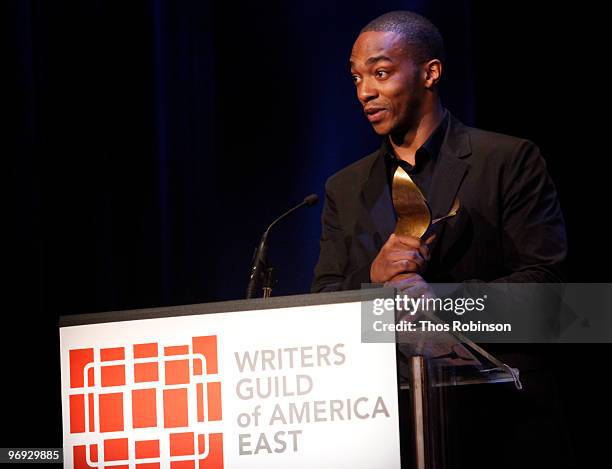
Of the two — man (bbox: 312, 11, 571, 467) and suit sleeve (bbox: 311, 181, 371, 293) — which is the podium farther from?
suit sleeve (bbox: 311, 181, 371, 293)

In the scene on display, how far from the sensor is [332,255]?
112 inches

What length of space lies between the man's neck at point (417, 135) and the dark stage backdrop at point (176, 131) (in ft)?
2.31

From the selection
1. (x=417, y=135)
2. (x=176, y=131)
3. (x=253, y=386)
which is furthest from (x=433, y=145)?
(x=176, y=131)

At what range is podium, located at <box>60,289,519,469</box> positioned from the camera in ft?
5.57

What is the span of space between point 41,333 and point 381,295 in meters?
2.18

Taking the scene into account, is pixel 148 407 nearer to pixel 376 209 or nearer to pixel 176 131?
pixel 376 209

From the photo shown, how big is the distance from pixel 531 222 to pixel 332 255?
2.06 feet

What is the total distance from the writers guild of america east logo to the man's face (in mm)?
1278

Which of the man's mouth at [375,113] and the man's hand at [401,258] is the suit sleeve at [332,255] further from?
the man's hand at [401,258]

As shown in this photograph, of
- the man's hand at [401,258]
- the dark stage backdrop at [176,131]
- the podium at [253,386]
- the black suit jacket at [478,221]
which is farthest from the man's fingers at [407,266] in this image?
the dark stage backdrop at [176,131]

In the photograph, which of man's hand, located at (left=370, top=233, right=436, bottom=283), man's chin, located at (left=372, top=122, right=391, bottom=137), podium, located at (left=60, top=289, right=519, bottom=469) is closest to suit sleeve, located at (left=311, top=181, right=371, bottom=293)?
man's chin, located at (left=372, top=122, right=391, bottom=137)

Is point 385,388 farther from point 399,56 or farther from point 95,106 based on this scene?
point 95,106

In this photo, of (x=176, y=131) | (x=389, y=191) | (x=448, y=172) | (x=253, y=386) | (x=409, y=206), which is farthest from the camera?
(x=176, y=131)

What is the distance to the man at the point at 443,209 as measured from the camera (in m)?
2.14
